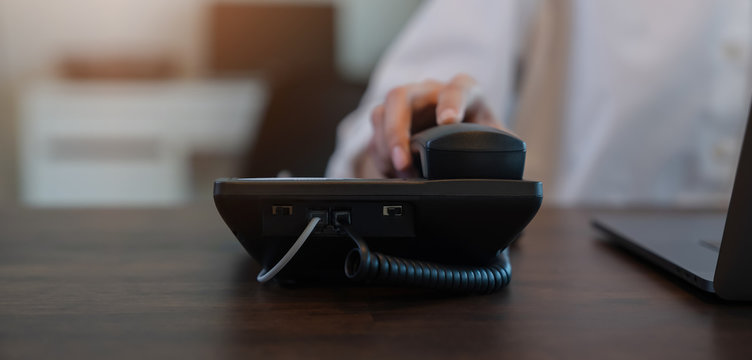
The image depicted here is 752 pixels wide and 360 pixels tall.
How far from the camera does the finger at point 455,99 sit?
0.43m

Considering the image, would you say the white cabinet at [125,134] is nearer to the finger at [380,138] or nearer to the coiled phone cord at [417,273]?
the finger at [380,138]

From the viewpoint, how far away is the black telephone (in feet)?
0.98

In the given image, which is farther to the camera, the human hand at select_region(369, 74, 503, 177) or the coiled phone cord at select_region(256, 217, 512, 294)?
the human hand at select_region(369, 74, 503, 177)

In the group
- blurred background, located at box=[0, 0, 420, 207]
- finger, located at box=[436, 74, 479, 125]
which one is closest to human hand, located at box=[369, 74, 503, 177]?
finger, located at box=[436, 74, 479, 125]

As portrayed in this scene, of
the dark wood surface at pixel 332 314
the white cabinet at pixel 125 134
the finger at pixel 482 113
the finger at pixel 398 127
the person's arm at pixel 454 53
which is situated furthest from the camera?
the white cabinet at pixel 125 134

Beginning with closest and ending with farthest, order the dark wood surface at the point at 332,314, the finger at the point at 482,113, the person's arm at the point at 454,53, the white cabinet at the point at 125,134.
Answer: the dark wood surface at the point at 332,314
the finger at the point at 482,113
the person's arm at the point at 454,53
the white cabinet at the point at 125,134

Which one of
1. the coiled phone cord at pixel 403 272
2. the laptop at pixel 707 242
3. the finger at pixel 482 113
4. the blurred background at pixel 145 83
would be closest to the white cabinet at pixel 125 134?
the blurred background at pixel 145 83

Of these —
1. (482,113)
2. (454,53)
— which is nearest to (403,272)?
(482,113)

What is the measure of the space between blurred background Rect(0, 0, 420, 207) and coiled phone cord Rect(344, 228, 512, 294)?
6.36 feet

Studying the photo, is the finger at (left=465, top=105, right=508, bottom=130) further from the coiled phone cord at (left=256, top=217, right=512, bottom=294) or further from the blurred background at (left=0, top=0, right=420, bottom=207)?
the blurred background at (left=0, top=0, right=420, bottom=207)

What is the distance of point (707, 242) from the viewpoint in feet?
1.40

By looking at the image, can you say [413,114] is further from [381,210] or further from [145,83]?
[145,83]

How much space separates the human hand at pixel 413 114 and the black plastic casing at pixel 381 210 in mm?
118

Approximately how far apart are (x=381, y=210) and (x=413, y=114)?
232 mm
